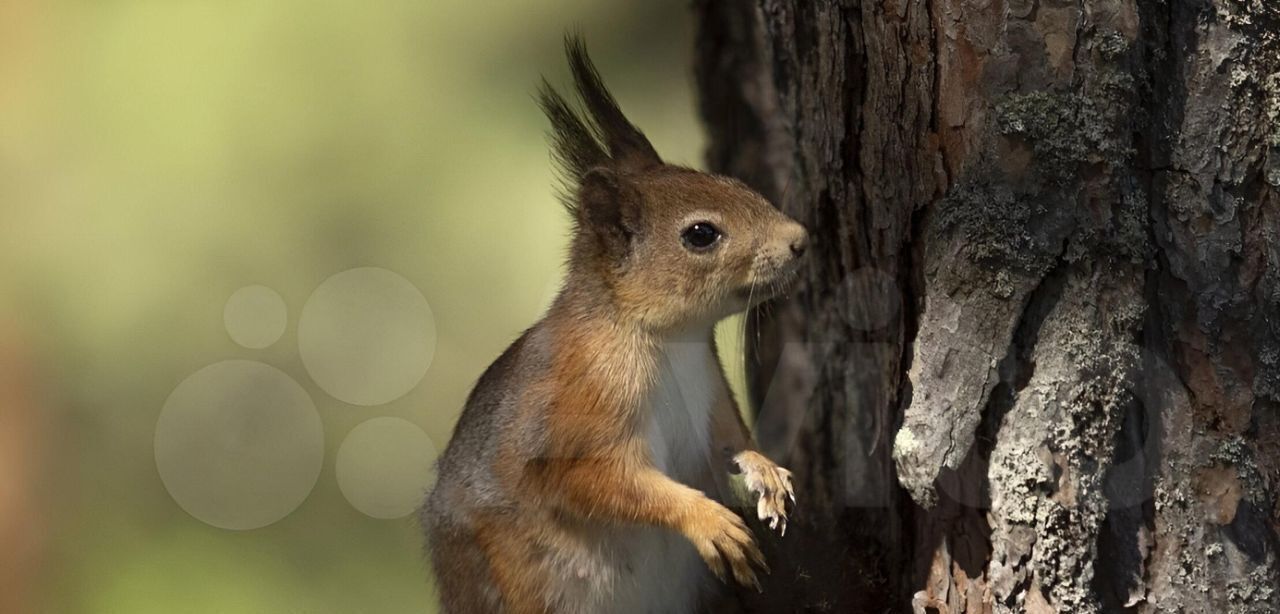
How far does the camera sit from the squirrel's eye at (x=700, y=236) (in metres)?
1.74

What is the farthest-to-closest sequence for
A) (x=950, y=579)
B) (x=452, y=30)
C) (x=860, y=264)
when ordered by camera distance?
(x=452, y=30) < (x=860, y=264) < (x=950, y=579)

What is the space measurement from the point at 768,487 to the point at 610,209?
48 centimetres

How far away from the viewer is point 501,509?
1.78 meters

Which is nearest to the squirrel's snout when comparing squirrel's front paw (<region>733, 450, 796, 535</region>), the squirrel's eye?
the squirrel's eye

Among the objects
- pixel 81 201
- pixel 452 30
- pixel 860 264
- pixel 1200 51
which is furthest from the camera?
pixel 452 30

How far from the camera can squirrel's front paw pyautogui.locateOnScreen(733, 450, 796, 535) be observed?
5.47ft

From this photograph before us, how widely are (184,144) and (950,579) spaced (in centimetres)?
245

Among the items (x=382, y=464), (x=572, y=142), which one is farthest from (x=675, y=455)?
(x=382, y=464)

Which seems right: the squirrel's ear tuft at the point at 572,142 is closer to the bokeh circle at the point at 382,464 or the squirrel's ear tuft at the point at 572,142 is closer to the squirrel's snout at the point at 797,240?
the squirrel's snout at the point at 797,240

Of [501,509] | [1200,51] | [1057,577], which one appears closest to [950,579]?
[1057,577]

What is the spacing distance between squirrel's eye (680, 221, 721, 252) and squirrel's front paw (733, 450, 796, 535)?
13.1 inches

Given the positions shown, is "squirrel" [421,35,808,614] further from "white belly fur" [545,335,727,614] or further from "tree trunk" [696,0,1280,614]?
"tree trunk" [696,0,1280,614]

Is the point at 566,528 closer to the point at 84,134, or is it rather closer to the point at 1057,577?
the point at 1057,577

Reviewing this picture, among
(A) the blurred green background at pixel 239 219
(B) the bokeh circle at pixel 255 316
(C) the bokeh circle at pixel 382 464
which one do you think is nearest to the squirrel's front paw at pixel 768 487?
(A) the blurred green background at pixel 239 219
